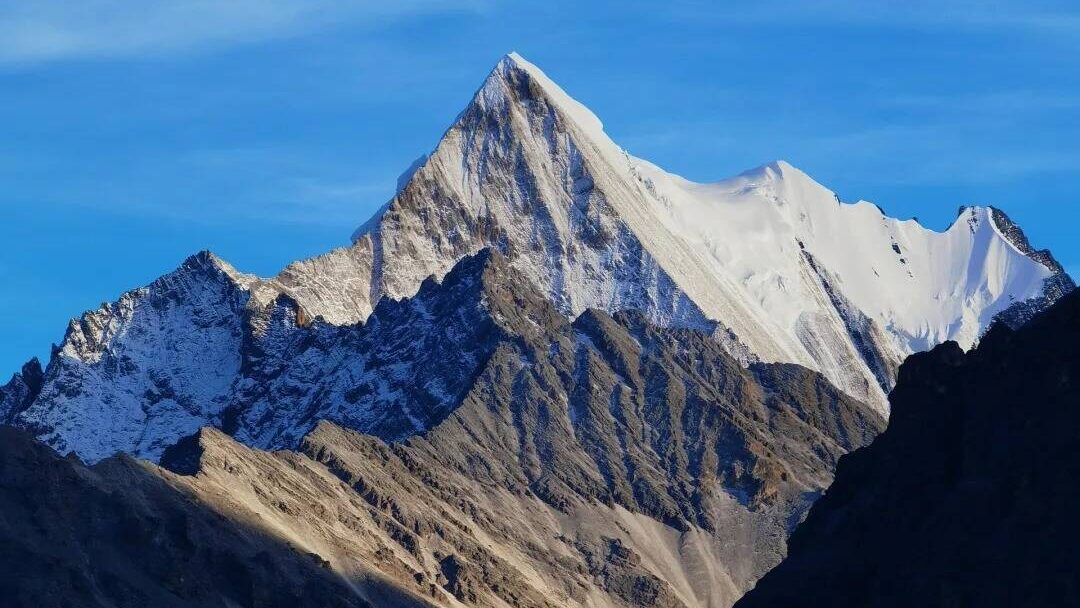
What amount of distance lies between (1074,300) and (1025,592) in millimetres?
24778

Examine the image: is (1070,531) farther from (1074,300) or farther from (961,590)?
(1074,300)

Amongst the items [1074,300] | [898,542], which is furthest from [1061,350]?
[898,542]

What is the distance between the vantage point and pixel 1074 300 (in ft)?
651

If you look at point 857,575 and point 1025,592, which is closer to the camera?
point 1025,592

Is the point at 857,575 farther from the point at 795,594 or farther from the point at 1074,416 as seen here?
the point at 1074,416

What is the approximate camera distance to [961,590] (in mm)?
186250

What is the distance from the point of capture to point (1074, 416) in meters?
191

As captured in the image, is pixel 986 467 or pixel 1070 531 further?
pixel 986 467

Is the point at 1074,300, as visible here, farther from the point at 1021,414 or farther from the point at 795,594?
the point at 795,594

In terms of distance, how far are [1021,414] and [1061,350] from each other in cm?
488

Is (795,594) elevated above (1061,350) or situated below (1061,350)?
below

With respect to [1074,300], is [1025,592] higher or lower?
lower

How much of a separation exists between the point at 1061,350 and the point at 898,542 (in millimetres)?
16096

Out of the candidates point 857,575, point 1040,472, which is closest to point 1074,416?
point 1040,472
